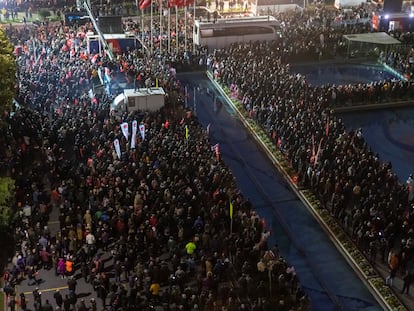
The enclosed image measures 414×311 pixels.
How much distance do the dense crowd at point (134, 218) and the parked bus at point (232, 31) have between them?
13444 millimetres

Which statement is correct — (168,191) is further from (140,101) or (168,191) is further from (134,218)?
(140,101)

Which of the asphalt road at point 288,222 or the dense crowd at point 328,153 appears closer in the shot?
the asphalt road at point 288,222

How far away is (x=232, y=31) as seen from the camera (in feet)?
158

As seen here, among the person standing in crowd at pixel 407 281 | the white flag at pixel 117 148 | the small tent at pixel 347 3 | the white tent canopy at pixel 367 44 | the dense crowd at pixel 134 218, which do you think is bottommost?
the person standing in crowd at pixel 407 281

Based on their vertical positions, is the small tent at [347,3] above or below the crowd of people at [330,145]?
above

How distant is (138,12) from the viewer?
5919cm

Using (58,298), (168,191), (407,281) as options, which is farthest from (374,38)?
(58,298)

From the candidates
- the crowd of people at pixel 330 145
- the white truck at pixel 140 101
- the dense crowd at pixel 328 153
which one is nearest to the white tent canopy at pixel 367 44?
the crowd of people at pixel 330 145

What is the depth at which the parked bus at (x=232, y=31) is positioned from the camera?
4775 centimetres

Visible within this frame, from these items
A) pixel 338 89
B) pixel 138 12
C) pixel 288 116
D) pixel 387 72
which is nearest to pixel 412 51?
pixel 387 72

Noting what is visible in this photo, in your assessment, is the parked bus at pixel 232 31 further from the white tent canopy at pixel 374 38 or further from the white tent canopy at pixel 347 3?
the white tent canopy at pixel 347 3

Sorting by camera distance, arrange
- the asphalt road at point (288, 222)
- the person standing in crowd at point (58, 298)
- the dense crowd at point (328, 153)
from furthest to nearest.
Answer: the dense crowd at point (328, 153), the asphalt road at point (288, 222), the person standing in crowd at point (58, 298)

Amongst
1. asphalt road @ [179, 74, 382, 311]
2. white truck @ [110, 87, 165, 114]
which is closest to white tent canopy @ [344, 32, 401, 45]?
asphalt road @ [179, 74, 382, 311]

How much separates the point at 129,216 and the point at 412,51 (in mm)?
29523
